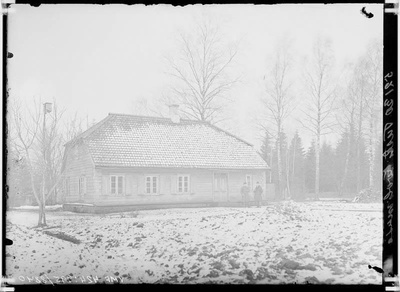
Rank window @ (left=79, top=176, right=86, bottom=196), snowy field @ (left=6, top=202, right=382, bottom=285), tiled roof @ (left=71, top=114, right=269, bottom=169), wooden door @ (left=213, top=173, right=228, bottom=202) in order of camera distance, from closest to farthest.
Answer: snowy field @ (left=6, top=202, right=382, bottom=285) → window @ (left=79, top=176, right=86, bottom=196) → tiled roof @ (left=71, top=114, right=269, bottom=169) → wooden door @ (left=213, top=173, right=228, bottom=202)

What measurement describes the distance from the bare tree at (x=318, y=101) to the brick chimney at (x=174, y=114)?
1300 millimetres

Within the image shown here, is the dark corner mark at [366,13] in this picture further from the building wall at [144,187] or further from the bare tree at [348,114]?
the building wall at [144,187]

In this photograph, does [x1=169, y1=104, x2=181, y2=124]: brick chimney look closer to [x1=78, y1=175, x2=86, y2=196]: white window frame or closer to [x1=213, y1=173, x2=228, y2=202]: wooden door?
[x1=213, y1=173, x2=228, y2=202]: wooden door

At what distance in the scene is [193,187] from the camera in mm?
5312

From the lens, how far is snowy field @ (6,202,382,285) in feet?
16.3

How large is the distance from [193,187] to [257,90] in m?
1.23

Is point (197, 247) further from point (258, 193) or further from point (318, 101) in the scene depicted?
point (318, 101)

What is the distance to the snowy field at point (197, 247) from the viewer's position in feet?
16.3

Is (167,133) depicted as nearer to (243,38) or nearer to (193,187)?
(193,187)

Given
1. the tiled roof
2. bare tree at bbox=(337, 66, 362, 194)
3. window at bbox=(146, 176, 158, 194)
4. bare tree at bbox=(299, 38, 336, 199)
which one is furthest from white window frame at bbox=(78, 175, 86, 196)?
bare tree at bbox=(337, 66, 362, 194)

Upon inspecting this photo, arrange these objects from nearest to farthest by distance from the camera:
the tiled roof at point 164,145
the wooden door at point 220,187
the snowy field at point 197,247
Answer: the snowy field at point 197,247 < the tiled roof at point 164,145 < the wooden door at point 220,187

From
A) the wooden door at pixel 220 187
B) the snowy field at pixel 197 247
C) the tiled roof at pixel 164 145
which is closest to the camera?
the snowy field at pixel 197 247

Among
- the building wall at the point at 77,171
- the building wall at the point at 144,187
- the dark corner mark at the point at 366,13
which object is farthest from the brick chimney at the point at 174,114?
the dark corner mark at the point at 366,13

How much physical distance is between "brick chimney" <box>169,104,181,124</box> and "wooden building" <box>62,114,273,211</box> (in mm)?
15
